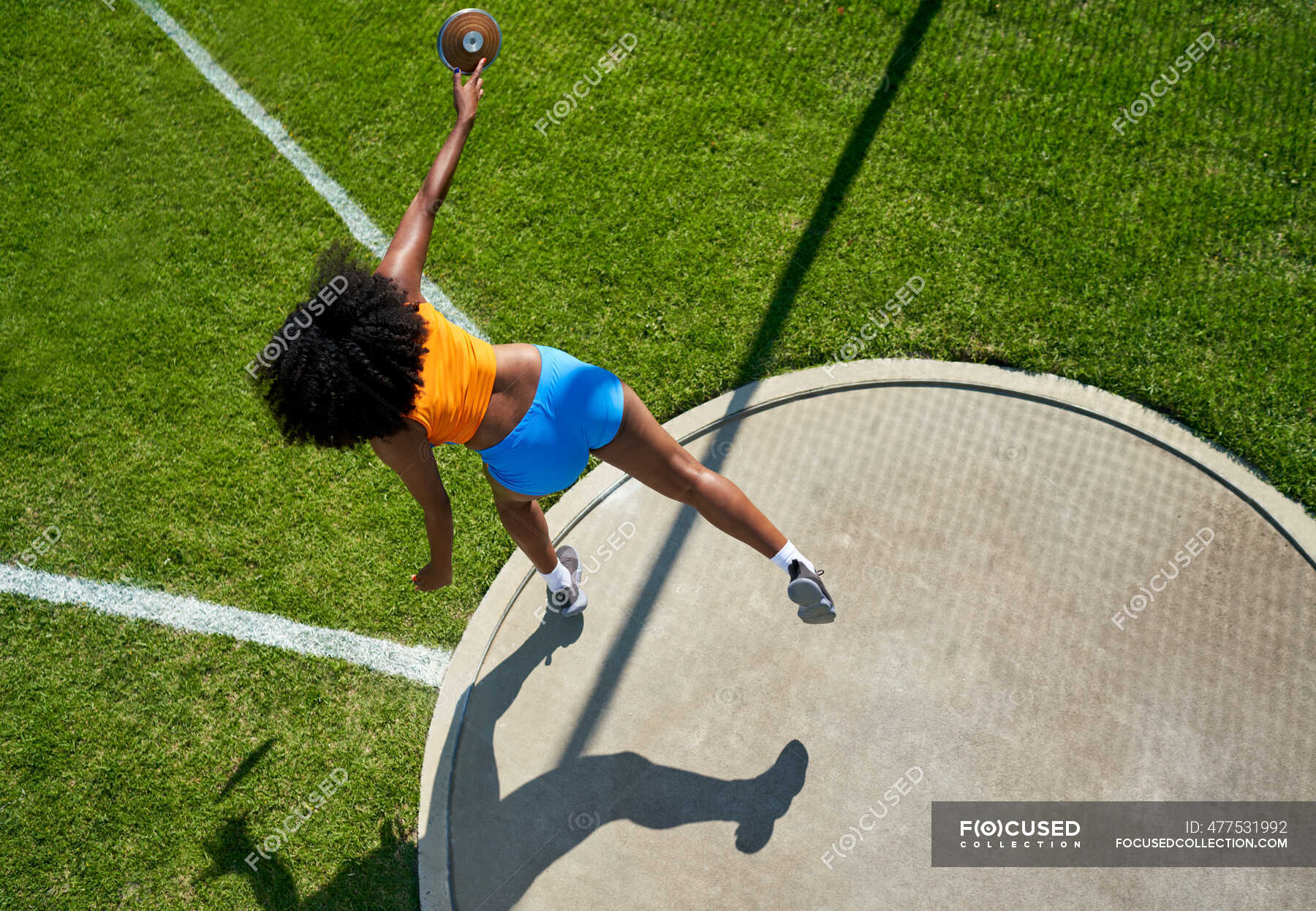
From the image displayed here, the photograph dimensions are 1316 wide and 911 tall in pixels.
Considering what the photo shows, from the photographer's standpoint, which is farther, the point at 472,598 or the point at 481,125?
the point at 481,125

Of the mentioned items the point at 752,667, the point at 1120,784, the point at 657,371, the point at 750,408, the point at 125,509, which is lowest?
the point at 1120,784

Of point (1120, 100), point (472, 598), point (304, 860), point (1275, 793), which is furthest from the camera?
point (1120, 100)

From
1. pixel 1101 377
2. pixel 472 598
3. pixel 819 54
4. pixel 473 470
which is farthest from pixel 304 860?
pixel 819 54

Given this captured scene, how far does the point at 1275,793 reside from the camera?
3592 mm

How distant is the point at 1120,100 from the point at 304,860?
20.0 ft

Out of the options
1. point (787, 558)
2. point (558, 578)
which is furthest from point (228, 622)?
point (787, 558)

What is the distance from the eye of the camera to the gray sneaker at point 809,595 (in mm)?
3508

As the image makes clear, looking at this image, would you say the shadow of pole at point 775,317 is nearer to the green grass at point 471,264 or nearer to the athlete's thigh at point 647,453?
the green grass at point 471,264

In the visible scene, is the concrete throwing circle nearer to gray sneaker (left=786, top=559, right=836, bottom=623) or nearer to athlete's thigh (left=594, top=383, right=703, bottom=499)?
gray sneaker (left=786, top=559, right=836, bottom=623)

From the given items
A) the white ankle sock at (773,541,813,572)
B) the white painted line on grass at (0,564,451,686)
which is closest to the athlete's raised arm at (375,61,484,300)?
the white ankle sock at (773,541,813,572)

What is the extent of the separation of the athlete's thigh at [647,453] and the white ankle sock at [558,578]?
2.68 feet

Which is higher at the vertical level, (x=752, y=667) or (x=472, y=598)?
(x=472, y=598)

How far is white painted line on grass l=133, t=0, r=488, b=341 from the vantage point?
16.4ft

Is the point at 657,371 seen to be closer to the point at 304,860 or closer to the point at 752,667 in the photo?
the point at 752,667
